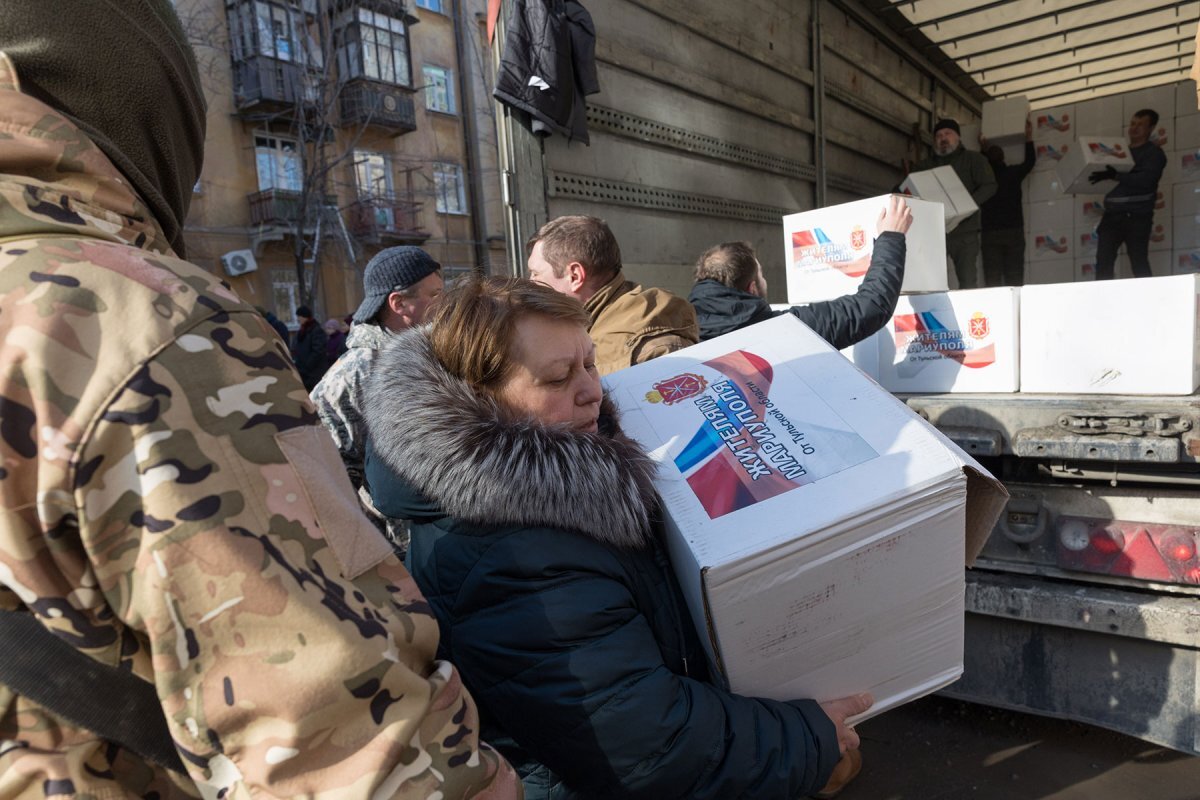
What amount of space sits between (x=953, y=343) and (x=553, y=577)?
2001 mm

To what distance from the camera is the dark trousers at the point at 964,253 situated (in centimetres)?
573

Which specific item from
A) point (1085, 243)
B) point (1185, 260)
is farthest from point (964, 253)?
point (1185, 260)

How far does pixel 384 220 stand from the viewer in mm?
18422

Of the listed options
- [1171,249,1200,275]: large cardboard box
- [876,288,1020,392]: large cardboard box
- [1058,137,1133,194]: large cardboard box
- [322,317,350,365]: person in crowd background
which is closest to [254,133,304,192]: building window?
[322,317,350,365]: person in crowd background

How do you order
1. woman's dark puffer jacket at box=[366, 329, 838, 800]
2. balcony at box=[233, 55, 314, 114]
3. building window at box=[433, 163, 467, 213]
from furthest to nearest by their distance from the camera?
building window at box=[433, 163, 467, 213]
balcony at box=[233, 55, 314, 114]
woman's dark puffer jacket at box=[366, 329, 838, 800]

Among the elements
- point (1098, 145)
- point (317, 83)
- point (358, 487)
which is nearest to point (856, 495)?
point (358, 487)

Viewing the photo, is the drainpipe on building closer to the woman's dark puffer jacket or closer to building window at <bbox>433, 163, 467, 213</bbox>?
building window at <bbox>433, 163, 467, 213</bbox>

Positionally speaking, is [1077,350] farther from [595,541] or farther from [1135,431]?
[595,541]

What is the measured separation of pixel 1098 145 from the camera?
5.48 meters

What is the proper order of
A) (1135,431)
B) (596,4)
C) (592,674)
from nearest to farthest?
1. (592,674)
2. (1135,431)
3. (596,4)

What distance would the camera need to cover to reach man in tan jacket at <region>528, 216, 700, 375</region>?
2143 millimetres

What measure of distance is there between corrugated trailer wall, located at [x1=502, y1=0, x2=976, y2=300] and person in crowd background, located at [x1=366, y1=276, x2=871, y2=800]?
5.64ft

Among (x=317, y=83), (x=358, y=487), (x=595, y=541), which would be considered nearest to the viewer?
(x=595, y=541)

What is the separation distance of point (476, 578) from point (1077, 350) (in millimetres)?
2004
